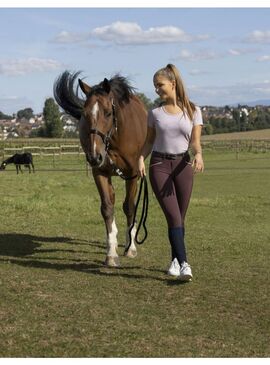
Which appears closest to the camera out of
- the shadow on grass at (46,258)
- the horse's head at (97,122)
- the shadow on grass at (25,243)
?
the horse's head at (97,122)

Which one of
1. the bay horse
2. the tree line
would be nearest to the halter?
the bay horse

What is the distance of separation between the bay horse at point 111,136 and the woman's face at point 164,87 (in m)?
0.91

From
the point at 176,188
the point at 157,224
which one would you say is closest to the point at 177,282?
the point at 176,188

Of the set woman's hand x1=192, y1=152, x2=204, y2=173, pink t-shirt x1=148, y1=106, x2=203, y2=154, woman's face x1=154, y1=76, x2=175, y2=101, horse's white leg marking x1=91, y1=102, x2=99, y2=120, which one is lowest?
woman's hand x1=192, y1=152, x2=204, y2=173

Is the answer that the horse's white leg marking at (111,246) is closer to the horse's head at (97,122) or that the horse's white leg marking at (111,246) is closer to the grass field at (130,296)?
the grass field at (130,296)

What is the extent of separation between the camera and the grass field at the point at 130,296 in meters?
4.04

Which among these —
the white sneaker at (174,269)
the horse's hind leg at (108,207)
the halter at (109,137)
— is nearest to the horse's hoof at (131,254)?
the horse's hind leg at (108,207)

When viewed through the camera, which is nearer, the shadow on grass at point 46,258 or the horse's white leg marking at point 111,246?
the shadow on grass at point 46,258

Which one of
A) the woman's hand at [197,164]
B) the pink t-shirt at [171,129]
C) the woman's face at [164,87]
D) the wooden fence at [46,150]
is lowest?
the wooden fence at [46,150]

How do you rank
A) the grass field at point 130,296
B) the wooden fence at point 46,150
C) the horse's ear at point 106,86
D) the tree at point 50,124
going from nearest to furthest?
1. the grass field at point 130,296
2. the horse's ear at point 106,86
3. the wooden fence at point 46,150
4. the tree at point 50,124

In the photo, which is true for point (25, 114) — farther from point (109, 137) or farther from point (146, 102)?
point (109, 137)

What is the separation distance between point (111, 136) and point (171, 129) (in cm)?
134

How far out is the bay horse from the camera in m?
6.52

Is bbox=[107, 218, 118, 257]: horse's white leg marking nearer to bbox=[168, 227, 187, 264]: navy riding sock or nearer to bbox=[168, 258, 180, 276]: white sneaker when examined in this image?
bbox=[168, 258, 180, 276]: white sneaker
